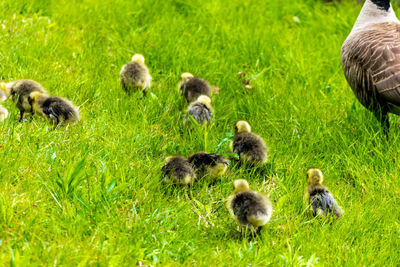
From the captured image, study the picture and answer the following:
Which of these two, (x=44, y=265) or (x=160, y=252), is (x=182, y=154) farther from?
(x=44, y=265)

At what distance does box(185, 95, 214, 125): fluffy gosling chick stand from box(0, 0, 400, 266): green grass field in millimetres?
153

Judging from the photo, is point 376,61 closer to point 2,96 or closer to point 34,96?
point 34,96

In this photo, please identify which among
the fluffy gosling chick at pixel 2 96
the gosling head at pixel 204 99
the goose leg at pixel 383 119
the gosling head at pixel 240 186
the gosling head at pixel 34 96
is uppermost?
the gosling head at pixel 34 96

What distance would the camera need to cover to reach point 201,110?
17.3 feet

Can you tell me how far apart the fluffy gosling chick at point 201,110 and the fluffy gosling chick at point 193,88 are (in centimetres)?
19

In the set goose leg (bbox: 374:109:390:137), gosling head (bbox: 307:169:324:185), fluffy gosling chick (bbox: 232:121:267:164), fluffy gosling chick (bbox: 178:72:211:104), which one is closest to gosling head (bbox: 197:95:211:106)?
fluffy gosling chick (bbox: 178:72:211:104)

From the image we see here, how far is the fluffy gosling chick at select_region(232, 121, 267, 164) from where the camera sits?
4.61 m

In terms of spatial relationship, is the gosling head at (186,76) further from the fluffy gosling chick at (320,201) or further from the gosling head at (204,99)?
the fluffy gosling chick at (320,201)

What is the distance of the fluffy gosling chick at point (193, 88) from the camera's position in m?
5.66

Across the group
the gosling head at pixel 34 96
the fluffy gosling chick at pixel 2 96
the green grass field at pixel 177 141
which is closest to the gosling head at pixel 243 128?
the green grass field at pixel 177 141

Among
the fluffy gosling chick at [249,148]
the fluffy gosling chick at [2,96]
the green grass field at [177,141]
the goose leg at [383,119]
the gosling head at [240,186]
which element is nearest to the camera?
the green grass field at [177,141]

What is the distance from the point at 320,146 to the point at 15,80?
3.39 m

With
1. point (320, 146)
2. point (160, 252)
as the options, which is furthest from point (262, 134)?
point (160, 252)

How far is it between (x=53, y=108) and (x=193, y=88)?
1.62 metres
